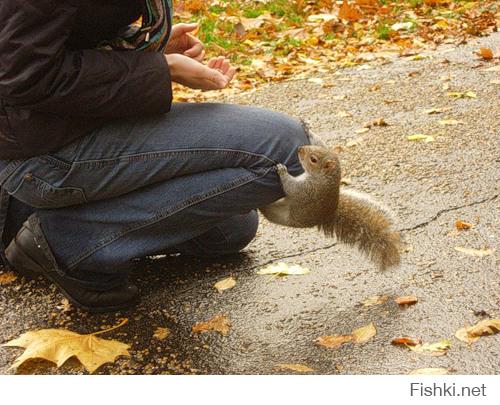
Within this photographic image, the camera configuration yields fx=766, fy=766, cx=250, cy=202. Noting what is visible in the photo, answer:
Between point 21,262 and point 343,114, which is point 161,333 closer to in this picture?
point 21,262

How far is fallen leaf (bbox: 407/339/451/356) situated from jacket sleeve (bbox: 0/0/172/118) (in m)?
1.01

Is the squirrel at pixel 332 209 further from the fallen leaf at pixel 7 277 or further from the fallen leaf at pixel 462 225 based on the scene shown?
the fallen leaf at pixel 7 277

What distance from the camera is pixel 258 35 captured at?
22.8 ft

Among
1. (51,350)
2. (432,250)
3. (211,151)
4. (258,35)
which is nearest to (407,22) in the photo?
(258,35)

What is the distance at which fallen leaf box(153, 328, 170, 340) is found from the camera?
236cm

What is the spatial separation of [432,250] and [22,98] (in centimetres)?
151

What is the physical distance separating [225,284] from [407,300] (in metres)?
0.64

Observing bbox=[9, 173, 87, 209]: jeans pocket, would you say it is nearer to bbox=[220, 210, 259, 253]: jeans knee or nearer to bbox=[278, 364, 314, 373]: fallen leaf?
bbox=[220, 210, 259, 253]: jeans knee

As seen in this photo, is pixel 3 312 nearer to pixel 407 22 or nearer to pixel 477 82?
pixel 477 82

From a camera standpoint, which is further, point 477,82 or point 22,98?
point 477,82

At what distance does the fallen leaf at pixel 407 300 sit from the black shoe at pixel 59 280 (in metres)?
0.86

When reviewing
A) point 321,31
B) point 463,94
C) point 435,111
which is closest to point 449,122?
Result: point 435,111

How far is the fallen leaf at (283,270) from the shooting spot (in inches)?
107

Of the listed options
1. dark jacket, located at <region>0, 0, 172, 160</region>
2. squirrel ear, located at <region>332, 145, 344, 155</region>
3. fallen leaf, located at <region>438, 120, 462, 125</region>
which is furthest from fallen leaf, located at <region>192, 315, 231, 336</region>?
fallen leaf, located at <region>438, 120, 462, 125</region>
